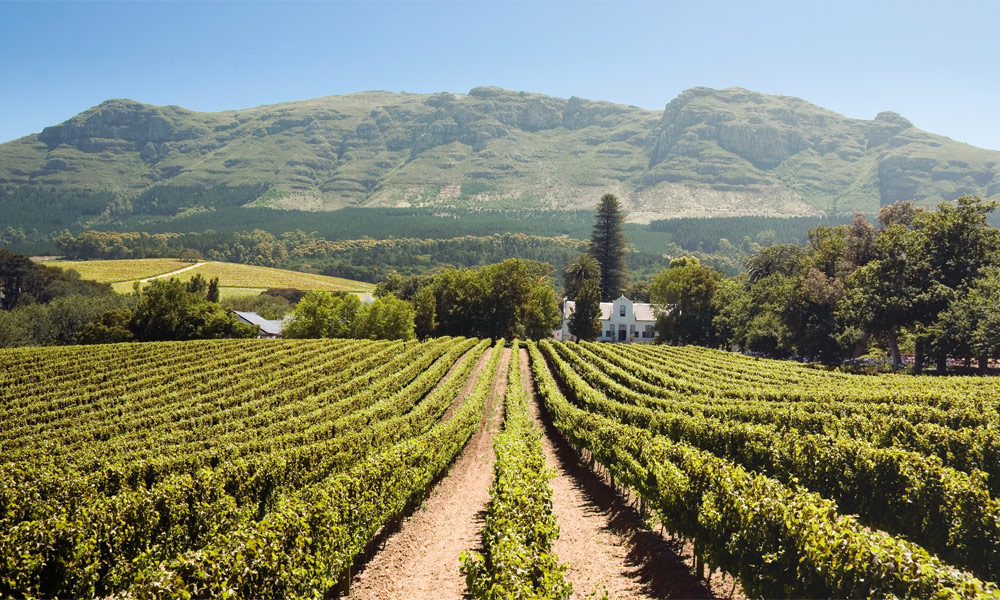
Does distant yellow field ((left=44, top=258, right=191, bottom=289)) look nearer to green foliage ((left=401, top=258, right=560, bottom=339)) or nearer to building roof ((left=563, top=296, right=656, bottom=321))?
green foliage ((left=401, top=258, right=560, bottom=339))

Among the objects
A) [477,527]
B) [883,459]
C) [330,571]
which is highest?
[883,459]

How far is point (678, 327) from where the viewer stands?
86.6 m

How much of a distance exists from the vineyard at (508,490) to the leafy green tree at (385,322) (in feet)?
Answer: 156

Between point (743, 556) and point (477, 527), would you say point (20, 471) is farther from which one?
point (743, 556)

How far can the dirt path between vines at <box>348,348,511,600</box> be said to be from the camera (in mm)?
11305

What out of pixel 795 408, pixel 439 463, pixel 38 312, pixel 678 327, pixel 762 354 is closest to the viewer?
pixel 439 463

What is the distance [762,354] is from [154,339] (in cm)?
7603

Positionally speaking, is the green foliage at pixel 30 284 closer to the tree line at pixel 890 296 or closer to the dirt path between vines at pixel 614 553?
the dirt path between vines at pixel 614 553

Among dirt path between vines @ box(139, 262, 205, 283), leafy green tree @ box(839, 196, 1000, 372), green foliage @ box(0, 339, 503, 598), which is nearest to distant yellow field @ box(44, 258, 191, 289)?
dirt path between vines @ box(139, 262, 205, 283)

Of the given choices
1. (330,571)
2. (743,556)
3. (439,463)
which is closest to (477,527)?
(439,463)

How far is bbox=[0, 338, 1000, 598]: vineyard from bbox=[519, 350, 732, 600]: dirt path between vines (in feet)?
2.21

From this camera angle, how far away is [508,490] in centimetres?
1136

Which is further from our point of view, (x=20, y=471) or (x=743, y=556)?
(x=20, y=471)

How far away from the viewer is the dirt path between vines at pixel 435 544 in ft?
37.1
